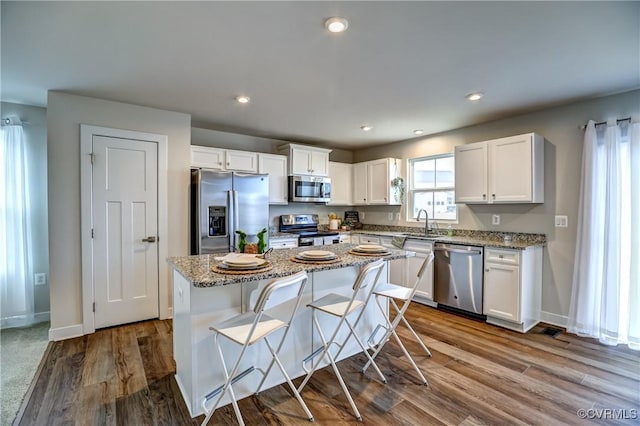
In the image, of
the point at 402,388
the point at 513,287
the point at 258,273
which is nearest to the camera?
the point at 258,273

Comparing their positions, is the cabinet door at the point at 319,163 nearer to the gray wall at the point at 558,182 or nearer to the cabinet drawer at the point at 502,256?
the gray wall at the point at 558,182

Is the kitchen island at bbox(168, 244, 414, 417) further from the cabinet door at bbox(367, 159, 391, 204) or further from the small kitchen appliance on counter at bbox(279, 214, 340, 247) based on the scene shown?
the cabinet door at bbox(367, 159, 391, 204)

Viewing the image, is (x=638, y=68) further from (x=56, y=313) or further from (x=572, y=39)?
(x=56, y=313)

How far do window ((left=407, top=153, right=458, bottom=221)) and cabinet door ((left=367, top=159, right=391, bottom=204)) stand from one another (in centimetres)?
40

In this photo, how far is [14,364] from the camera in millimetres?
2592

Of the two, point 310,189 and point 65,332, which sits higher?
point 310,189

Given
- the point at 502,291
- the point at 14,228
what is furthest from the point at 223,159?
the point at 502,291

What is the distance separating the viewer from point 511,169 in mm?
3584

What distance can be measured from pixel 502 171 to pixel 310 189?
2.73 metres

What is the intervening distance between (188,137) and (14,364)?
106 inches

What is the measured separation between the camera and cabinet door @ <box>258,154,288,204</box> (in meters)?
4.67

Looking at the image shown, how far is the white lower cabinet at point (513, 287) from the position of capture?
3295 mm

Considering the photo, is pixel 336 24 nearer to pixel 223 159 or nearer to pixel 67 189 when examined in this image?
pixel 223 159

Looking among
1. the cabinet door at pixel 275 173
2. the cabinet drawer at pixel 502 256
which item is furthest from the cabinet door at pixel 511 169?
the cabinet door at pixel 275 173
